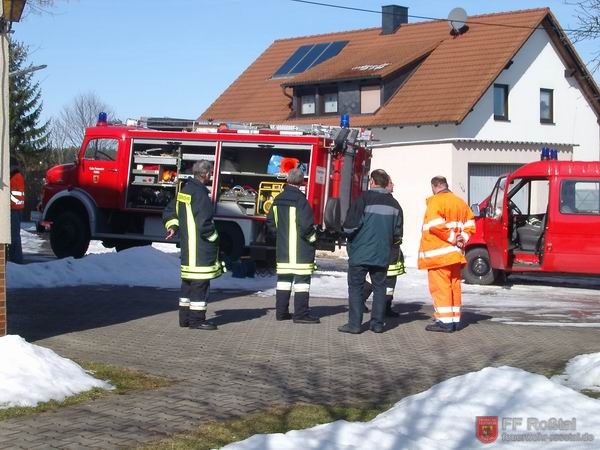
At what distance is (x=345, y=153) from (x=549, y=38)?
1538 cm

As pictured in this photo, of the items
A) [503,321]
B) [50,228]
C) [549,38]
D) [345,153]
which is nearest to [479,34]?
[549,38]

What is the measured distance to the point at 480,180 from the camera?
95.6 feet

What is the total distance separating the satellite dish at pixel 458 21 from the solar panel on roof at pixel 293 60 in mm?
6520

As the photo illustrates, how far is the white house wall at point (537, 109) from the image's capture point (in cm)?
2933

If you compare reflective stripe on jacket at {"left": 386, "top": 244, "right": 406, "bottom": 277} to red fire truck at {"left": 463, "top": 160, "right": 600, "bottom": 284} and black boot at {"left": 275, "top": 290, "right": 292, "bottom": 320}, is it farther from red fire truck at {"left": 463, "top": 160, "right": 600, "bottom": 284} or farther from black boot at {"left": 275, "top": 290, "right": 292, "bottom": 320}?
red fire truck at {"left": 463, "top": 160, "right": 600, "bottom": 284}

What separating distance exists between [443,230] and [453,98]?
1843 centimetres

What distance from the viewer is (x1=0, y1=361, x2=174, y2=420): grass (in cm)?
652

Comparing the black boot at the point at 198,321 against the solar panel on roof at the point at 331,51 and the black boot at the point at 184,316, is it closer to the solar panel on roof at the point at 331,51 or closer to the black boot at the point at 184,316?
the black boot at the point at 184,316

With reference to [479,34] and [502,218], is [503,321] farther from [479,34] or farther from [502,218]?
[479,34]

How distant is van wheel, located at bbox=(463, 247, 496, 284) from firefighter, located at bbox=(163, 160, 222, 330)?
8512mm

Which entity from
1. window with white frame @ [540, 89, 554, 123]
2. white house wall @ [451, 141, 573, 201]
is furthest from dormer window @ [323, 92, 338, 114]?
window with white frame @ [540, 89, 554, 123]

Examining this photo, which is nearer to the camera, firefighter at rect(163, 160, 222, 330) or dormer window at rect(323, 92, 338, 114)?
firefighter at rect(163, 160, 222, 330)

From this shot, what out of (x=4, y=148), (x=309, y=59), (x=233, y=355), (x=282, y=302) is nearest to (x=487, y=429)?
(x=233, y=355)

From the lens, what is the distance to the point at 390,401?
724cm
